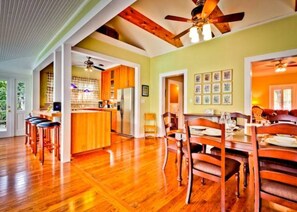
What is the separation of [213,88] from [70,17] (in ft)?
11.4

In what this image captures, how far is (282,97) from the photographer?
737 centimetres

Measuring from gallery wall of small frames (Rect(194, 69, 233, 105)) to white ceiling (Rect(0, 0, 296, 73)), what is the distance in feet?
3.29

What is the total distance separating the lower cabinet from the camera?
10.9ft

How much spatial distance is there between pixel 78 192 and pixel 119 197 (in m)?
0.52

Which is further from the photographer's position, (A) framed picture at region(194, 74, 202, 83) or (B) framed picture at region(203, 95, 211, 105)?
(A) framed picture at region(194, 74, 202, 83)

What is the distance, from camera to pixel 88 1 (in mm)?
2277

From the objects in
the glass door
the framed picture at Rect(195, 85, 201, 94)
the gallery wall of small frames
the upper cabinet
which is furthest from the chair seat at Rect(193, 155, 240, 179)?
the glass door

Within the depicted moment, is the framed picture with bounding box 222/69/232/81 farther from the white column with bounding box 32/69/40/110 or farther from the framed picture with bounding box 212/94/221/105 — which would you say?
the white column with bounding box 32/69/40/110

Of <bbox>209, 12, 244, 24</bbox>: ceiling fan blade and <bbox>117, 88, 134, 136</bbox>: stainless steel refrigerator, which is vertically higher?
<bbox>209, 12, 244, 24</bbox>: ceiling fan blade

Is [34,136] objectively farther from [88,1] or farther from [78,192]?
[88,1]

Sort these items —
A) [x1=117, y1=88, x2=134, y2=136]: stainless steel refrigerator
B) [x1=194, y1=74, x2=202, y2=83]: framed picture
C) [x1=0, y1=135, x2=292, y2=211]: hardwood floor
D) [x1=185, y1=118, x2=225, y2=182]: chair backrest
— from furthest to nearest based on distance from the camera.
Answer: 1. [x1=117, y1=88, x2=134, y2=136]: stainless steel refrigerator
2. [x1=194, y1=74, x2=202, y2=83]: framed picture
3. [x1=0, y1=135, x2=292, y2=211]: hardwood floor
4. [x1=185, y1=118, x2=225, y2=182]: chair backrest

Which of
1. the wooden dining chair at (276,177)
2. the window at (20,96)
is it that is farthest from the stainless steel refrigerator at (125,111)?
the wooden dining chair at (276,177)

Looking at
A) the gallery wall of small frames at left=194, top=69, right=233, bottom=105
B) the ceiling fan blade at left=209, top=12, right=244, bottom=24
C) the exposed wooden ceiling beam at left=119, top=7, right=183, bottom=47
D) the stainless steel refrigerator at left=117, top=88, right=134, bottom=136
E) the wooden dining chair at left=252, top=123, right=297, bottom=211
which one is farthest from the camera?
the stainless steel refrigerator at left=117, top=88, right=134, bottom=136

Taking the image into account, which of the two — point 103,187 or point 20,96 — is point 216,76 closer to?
point 103,187
